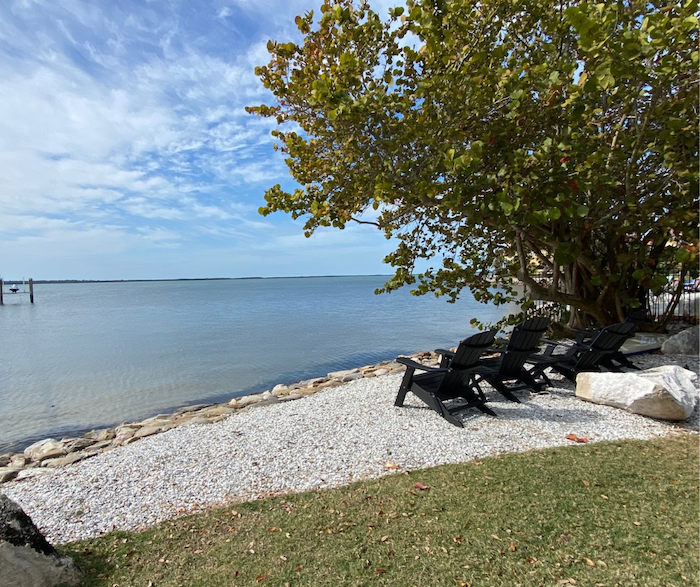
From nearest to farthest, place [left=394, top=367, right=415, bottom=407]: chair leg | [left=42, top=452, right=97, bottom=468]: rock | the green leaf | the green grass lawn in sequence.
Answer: the green grass lawn
the green leaf
[left=42, top=452, right=97, bottom=468]: rock
[left=394, top=367, right=415, bottom=407]: chair leg

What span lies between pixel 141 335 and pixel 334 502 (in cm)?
2308

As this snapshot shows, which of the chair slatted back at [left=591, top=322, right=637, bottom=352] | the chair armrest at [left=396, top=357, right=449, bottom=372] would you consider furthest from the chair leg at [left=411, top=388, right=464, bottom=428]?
the chair slatted back at [left=591, top=322, right=637, bottom=352]

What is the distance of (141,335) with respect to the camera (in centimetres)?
2398

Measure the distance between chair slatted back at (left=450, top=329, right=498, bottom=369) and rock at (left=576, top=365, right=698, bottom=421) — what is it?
1645 mm

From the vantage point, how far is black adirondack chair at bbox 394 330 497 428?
5547mm

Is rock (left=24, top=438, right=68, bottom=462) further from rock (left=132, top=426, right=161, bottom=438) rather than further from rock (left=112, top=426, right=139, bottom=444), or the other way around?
rock (left=132, top=426, right=161, bottom=438)

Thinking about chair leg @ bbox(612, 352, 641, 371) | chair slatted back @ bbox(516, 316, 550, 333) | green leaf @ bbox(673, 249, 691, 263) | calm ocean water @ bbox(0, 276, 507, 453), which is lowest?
calm ocean water @ bbox(0, 276, 507, 453)

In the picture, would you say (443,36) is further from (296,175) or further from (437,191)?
(296,175)

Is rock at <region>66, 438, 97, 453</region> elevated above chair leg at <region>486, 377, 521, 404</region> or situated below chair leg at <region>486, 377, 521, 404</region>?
below

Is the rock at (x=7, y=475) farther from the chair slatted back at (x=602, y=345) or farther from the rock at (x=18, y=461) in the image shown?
the chair slatted back at (x=602, y=345)

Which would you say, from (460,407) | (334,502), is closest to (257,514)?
(334,502)

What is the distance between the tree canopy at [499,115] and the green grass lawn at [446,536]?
3.20 m

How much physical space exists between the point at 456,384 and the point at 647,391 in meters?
2.21

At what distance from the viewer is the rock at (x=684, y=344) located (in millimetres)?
8516
